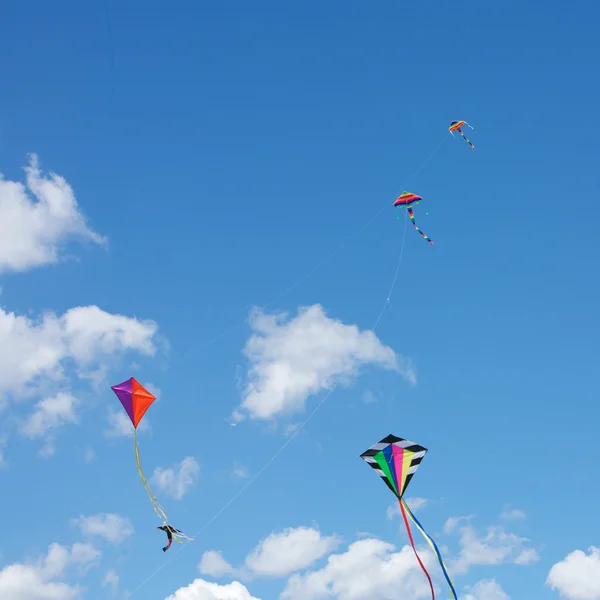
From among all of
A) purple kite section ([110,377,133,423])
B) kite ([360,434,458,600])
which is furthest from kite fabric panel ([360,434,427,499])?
purple kite section ([110,377,133,423])

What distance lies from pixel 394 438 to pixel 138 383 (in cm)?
1413

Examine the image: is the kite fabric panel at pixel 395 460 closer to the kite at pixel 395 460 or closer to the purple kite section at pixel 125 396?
the kite at pixel 395 460

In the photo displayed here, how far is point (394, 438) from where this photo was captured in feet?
96.8

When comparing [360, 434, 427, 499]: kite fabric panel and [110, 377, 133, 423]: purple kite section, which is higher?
[110, 377, 133, 423]: purple kite section

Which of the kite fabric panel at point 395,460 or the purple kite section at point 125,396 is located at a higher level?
the purple kite section at point 125,396

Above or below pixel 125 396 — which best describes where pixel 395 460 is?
below

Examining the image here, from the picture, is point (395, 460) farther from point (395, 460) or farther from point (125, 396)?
point (125, 396)

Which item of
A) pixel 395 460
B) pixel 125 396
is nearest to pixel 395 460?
pixel 395 460

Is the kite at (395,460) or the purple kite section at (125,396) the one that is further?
the purple kite section at (125,396)

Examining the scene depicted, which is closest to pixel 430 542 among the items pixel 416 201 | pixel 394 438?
pixel 394 438

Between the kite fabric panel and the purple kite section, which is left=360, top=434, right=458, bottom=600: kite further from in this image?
the purple kite section

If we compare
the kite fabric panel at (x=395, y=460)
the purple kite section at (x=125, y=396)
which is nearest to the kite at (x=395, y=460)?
the kite fabric panel at (x=395, y=460)

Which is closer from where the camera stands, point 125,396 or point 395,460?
point 395,460

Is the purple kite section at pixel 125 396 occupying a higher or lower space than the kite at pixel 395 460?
higher
